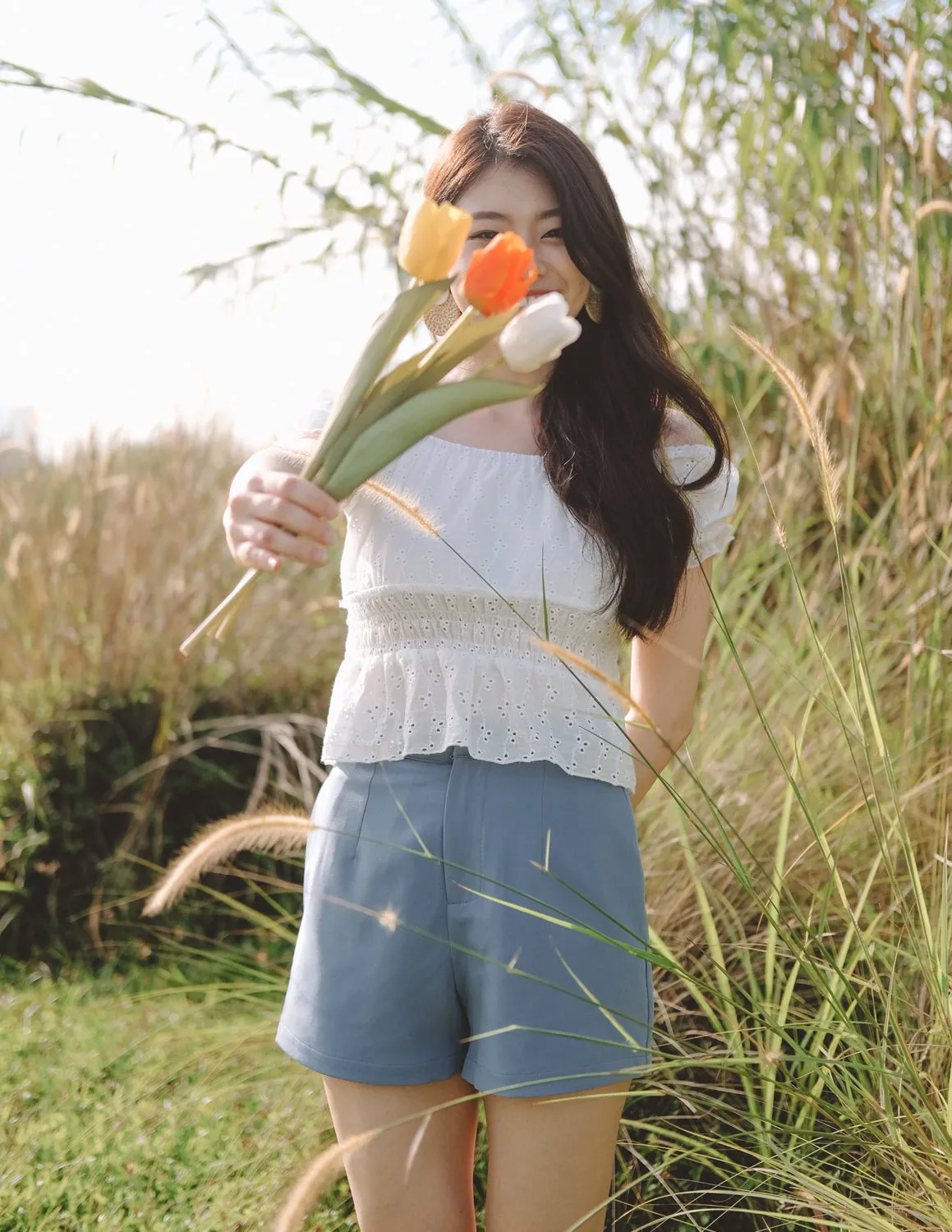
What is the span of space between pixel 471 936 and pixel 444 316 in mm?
957

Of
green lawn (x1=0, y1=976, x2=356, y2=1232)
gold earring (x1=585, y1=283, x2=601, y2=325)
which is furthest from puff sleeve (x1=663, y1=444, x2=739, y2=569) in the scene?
green lawn (x1=0, y1=976, x2=356, y2=1232)

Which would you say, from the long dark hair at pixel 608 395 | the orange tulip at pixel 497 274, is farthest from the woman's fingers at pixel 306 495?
the long dark hair at pixel 608 395

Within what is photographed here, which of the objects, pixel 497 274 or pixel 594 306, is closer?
pixel 497 274

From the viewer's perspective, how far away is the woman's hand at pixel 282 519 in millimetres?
1021

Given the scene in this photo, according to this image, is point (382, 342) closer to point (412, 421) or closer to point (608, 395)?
point (412, 421)

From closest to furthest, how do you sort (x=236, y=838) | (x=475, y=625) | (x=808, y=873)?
1. (x=236, y=838)
2. (x=475, y=625)
3. (x=808, y=873)

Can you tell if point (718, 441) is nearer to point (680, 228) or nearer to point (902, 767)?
point (902, 767)

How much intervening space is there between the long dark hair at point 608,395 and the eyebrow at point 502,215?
17mm

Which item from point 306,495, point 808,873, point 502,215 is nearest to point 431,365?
point 306,495

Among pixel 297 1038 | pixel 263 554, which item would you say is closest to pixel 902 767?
pixel 297 1038

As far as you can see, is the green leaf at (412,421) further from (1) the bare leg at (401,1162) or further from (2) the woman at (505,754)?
(1) the bare leg at (401,1162)

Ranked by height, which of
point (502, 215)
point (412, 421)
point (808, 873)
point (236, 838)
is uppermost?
point (502, 215)

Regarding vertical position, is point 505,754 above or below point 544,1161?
above

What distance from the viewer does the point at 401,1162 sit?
4.38ft
